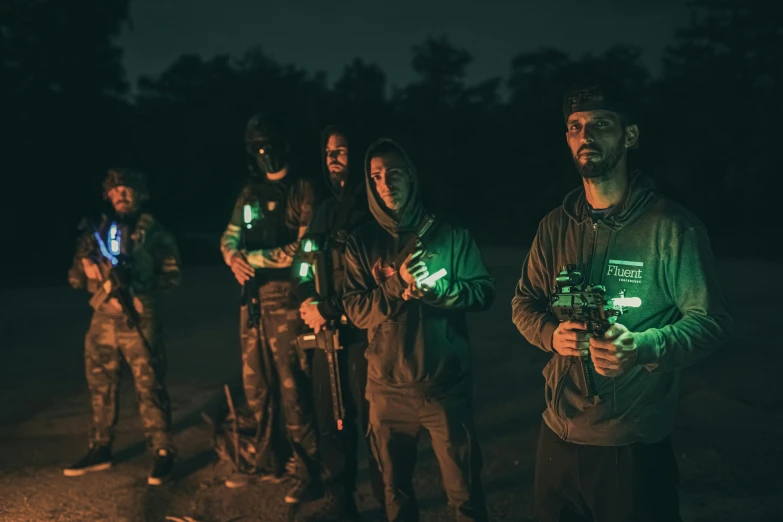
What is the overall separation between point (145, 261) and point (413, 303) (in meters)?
2.59

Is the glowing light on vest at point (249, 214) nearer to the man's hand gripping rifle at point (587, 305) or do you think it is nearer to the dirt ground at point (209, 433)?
the dirt ground at point (209, 433)

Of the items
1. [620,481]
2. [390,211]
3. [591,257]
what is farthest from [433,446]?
[591,257]

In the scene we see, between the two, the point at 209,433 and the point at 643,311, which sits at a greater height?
the point at 643,311

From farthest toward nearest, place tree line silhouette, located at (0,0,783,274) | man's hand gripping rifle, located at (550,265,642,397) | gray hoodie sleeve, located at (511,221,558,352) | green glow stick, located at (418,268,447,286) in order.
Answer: tree line silhouette, located at (0,0,783,274)
green glow stick, located at (418,268,447,286)
gray hoodie sleeve, located at (511,221,558,352)
man's hand gripping rifle, located at (550,265,642,397)

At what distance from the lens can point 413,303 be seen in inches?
155

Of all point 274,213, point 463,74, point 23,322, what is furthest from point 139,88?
point 274,213

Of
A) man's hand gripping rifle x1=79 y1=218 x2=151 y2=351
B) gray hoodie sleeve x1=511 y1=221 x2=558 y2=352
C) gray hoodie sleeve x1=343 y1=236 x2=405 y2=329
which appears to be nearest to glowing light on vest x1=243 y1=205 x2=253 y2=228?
man's hand gripping rifle x1=79 y1=218 x2=151 y2=351

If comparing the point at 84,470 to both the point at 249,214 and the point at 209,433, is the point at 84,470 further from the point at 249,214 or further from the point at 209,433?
the point at 249,214

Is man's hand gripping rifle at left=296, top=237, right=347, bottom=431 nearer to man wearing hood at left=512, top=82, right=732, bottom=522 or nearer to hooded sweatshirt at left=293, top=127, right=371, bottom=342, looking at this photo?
hooded sweatshirt at left=293, top=127, right=371, bottom=342

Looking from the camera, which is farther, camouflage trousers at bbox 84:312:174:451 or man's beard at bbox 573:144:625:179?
camouflage trousers at bbox 84:312:174:451

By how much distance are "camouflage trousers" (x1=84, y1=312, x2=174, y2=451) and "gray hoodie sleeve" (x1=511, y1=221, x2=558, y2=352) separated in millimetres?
3383

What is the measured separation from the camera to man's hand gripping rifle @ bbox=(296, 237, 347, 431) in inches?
182

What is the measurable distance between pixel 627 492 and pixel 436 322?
1.49 meters

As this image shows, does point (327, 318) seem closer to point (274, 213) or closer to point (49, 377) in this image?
point (274, 213)
